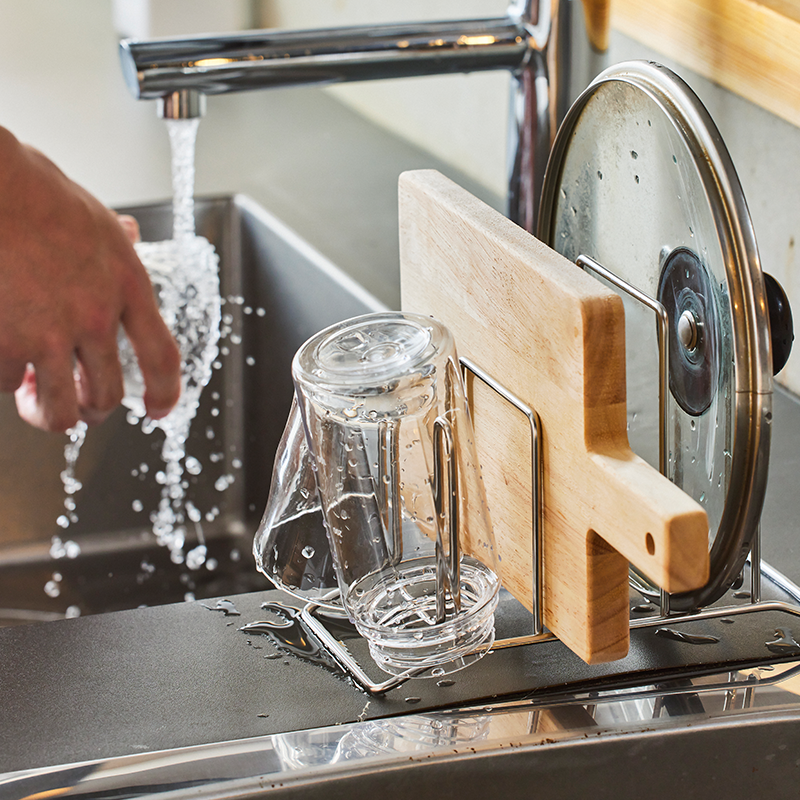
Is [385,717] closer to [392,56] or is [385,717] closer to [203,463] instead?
[392,56]

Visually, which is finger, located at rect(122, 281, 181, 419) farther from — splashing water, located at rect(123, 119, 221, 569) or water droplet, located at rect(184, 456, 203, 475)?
water droplet, located at rect(184, 456, 203, 475)

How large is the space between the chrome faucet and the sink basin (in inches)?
9.5

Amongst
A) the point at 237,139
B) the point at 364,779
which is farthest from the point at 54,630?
the point at 237,139

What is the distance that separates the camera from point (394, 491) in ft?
1.49

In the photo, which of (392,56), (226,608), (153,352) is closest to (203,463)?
(153,352)

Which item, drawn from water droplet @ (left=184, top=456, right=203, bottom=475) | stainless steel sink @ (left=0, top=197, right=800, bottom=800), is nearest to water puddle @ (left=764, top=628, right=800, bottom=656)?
stainless steel sink @ (left=0, top=197, right=800, bottom=800)

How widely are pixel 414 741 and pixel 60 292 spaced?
0.39 m

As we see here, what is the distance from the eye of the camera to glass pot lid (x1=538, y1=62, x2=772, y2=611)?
1.36 feet

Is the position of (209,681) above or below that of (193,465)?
above

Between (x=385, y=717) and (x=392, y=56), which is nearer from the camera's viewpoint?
(x=385, y=717)

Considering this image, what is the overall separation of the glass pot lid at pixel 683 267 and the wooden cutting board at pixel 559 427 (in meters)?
0.05

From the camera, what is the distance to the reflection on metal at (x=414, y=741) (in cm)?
43

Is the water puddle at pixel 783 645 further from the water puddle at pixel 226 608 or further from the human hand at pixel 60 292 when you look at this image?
the human hand at pixel 60 292

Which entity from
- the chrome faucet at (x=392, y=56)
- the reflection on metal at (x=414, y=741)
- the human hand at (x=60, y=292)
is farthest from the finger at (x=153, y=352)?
the reflection on metal at (x=414, y=741)
